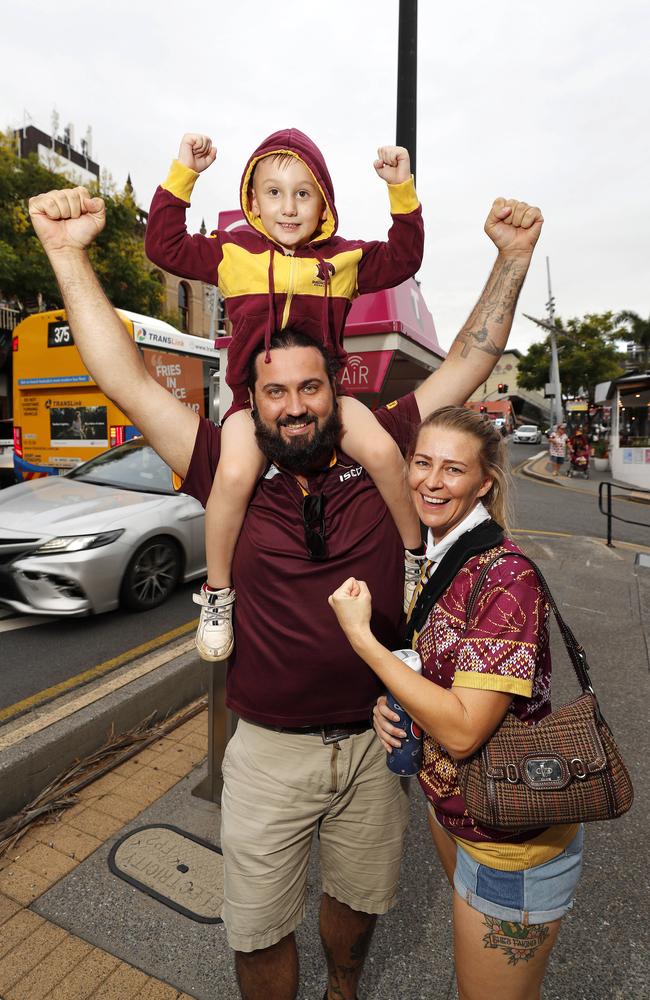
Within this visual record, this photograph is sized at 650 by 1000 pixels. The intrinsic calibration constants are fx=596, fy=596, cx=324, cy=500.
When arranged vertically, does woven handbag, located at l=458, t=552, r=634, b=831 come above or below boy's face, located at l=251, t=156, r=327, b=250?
below

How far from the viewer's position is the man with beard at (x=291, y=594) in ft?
5.28

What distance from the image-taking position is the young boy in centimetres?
167

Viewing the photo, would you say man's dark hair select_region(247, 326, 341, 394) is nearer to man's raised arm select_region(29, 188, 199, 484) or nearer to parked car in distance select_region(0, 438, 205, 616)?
man's raised arm select_region(29, 188, 199, 484)

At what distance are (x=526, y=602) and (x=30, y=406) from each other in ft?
34.9

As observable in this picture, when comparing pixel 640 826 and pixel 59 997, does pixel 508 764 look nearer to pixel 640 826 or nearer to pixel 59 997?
pixel 59 997

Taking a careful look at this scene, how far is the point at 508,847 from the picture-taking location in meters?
1.36

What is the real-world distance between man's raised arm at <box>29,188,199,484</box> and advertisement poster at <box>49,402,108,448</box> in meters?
8.27

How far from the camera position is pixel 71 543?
16.5ft

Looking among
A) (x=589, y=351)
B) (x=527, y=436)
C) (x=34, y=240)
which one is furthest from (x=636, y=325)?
(x=34, y=240)

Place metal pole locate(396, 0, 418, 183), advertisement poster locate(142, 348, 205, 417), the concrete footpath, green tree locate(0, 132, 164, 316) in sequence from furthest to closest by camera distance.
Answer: green tree locate(0, 132, 164, 316) < advertisement poster locate(142, 348, 205, 417) < metal pole locate(396, 0, 418, 183) < the concrete footpath

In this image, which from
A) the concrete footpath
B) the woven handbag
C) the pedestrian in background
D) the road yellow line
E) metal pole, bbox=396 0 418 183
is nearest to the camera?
the woven handbag

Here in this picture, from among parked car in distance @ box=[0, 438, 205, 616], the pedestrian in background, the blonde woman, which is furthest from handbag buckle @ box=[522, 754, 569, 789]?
the pedestrian in background

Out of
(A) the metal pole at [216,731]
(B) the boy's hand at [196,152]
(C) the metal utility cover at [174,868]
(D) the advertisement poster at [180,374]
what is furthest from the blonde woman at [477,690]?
(D) the advertisement poster at [180,374]

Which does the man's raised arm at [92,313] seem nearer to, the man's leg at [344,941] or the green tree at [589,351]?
the man's leg at [344,941]
